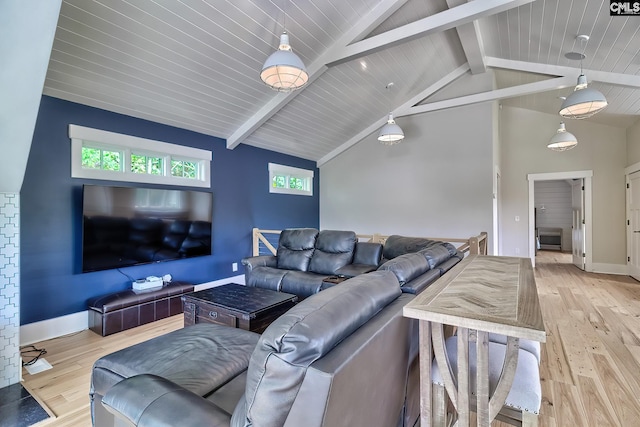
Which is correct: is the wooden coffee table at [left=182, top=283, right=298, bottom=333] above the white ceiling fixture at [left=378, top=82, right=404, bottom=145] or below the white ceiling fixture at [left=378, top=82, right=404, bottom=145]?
below

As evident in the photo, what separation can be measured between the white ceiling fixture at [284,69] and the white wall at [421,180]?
397 centimetres

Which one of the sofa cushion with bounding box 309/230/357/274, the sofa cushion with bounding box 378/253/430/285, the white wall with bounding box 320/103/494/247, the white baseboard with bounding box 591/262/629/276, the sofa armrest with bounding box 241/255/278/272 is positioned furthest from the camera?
the white baseboard with bounding box 591/262/629/276

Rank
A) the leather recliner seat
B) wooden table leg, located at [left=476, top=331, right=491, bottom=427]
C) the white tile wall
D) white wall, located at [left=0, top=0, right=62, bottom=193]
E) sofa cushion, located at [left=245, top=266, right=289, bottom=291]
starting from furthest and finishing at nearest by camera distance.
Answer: sofa cushion, located at [left=245, top=266, right=289, bottom=291] → the white tile wall → white wall, located at [left=0, top=0, right=62, bottom=193] → wooden table leg, located at [left=476, top=331, right=491, bottom=427] → the leather recliner seat

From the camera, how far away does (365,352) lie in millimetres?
948

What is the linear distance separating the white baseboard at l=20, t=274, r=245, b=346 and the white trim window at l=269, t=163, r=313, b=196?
3434mm

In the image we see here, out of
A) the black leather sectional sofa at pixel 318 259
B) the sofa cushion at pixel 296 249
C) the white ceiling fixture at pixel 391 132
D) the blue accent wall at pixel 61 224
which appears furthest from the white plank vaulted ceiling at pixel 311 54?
the black leather sectional sofa at pixel 318 259

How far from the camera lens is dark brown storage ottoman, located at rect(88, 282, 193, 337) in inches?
121

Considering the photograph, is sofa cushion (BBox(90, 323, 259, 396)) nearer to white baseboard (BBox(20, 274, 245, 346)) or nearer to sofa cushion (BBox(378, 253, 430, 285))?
sofa cushion (BBox(378, 253, 430, 285))

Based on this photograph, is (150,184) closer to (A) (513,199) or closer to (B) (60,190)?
(B) (60,190)

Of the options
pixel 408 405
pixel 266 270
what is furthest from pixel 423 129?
pixel 408 405

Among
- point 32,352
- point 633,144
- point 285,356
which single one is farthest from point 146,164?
point 633,144

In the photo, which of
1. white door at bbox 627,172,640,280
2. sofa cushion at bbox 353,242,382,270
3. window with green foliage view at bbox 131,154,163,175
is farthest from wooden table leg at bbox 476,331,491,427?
white door at bbox 627,172,640,280

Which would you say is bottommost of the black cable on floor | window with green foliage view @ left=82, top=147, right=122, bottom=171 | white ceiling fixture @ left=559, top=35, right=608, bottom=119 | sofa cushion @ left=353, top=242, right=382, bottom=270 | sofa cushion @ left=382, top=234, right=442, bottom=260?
the black cable on floor

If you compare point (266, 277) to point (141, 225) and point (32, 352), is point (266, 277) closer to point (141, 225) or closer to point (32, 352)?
point (141, 225)
